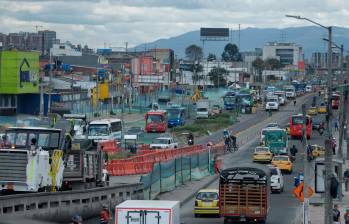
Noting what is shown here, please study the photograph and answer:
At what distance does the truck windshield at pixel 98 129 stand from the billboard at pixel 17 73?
1235 inches

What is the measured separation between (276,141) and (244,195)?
139 ft

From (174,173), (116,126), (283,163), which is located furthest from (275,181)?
(116,126)

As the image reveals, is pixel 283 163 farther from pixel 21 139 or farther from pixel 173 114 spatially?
pixel 173 114

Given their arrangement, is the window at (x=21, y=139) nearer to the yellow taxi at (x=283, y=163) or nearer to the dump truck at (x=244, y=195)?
the dump truck at (x=244, y=195)

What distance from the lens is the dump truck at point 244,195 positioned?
3684 centimetres

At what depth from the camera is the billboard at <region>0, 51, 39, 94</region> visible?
337 feet

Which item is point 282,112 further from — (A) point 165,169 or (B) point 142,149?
(A) point 165,169

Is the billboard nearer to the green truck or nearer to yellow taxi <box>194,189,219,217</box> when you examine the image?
the green truck

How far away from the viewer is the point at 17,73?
10300 centimetres

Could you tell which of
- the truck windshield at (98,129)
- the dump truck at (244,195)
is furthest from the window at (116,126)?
the dump truck at (244,195)

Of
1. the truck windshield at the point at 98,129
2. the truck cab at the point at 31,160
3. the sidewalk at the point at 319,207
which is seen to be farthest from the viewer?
the truck windshield at the point at 98,129

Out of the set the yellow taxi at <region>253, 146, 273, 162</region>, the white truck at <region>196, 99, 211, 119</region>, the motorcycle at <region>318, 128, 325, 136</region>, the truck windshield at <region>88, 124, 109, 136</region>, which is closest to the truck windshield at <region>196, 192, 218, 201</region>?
the yellow taxi at <region>253, 146, 273, 162</region>

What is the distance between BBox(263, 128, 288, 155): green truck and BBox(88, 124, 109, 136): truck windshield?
12.6 meters

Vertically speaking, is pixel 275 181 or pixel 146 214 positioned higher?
pixel 146 214
